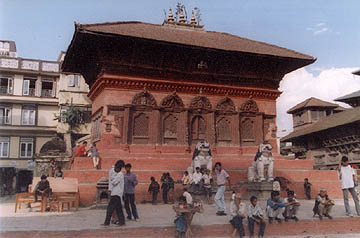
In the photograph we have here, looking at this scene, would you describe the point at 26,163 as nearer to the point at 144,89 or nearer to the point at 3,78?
the point at 3,78

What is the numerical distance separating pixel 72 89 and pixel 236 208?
104 ft

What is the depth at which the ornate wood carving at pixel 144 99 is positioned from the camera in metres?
17.0

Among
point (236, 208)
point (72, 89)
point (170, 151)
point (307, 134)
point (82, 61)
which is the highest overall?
point (72, 89)

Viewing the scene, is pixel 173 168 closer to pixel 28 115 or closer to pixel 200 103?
pixel 200 103

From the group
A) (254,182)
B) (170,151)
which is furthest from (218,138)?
(254,182)

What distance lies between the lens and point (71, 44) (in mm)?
16781

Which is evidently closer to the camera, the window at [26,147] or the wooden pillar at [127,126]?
the wooden pillar at [127,126]

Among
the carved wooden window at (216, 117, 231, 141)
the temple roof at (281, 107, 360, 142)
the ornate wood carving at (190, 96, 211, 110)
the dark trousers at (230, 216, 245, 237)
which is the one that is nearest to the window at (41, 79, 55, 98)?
the ornate wood carving at (190, 96, 211, 110)

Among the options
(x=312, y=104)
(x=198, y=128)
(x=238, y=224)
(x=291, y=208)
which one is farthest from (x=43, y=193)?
(x=312, y=104)

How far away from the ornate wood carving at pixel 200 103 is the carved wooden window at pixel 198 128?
583mm

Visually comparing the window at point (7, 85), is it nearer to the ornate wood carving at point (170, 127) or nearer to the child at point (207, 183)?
the ornate wood carving at point (170, 127)

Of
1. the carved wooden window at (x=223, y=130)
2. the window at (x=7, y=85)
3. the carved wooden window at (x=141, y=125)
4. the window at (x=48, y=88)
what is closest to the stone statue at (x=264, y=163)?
the carved wooden window at (x=223, y=130)

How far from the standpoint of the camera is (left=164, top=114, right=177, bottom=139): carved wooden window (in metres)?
17.5

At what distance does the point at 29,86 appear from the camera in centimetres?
3772
